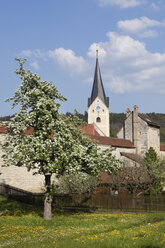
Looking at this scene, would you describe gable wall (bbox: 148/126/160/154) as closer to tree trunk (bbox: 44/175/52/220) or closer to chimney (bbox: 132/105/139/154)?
chimney (bbox: 132/105/139/154)

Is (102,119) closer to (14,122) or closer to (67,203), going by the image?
(67,203)

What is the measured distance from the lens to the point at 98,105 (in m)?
78.8

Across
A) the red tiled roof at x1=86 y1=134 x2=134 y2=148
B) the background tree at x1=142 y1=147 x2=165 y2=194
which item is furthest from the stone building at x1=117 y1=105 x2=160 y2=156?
the background tree at x1=142 y1=147 x2=165 y2=194

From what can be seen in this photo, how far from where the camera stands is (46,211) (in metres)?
17.5

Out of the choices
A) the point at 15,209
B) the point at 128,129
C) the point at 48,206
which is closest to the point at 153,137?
the point at 128,129

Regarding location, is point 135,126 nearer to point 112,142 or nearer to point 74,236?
point 112,142

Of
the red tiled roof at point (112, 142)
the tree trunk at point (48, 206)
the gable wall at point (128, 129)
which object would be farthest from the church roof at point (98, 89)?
the tree trunk at point (48, 206)

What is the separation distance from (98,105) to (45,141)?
6304cm

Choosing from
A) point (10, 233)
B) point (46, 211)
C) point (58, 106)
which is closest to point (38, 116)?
point (58, 106)

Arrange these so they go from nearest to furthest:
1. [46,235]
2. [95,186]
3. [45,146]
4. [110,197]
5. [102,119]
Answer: [46,235] < [45,146] < [110,197] < [95,186] < [102,119]

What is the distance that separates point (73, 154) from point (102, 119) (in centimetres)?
6348

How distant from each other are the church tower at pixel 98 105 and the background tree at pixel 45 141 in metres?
59.6

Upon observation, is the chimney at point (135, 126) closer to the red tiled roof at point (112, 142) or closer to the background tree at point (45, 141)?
the red tiled roof at point (112, 142)

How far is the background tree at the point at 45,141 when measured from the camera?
635 inches
